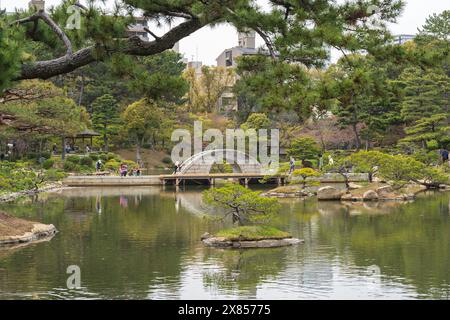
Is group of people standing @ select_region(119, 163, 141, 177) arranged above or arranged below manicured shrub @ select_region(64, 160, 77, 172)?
below

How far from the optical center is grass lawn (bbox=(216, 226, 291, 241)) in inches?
612

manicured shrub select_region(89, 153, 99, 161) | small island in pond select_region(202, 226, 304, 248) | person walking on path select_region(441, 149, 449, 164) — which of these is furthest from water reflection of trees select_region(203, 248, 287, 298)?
manicured shrub select_region(89, 153, 99, 161)

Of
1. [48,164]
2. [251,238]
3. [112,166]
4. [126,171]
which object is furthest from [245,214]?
[112,166]

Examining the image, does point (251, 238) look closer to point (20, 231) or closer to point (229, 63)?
point (20, 231)

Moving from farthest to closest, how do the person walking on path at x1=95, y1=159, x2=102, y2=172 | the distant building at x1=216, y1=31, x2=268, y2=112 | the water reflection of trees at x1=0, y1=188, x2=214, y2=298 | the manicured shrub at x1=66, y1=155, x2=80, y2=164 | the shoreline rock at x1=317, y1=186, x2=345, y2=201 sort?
1. the distant building at x1=216, y1=31, x2=268, y2=112
2. the manicured shrub at x1=66, y1=155, x2=80, y2=164
3. the person walking on path at x1=95, y1=159, x2=102, y2=172
4. the shoreline rock at x1=317, y1=186, x2=345, y2=201
5. the water reflection of trees at x1=0, y1=188, x2=214, y2=298

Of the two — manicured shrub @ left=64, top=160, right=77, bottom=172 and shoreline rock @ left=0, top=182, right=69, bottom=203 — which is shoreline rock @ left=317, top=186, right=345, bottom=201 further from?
manicured shrub @ left=64, top=160, right=77, bottom=172

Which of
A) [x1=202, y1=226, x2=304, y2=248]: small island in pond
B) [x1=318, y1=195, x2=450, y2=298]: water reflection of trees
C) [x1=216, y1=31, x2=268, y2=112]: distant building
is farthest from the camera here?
[x1=216, y1=31, x2=268, y2=112]: distant building

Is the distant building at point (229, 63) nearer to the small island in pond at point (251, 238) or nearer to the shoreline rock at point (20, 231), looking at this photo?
the shoreline rock at point (20, 231)

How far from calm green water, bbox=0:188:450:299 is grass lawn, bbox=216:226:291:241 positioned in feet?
1.37

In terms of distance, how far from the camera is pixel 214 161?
36344mm

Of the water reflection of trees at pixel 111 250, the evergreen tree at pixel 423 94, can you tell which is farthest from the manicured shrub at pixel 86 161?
the evergreen tree at pixel 423 94
